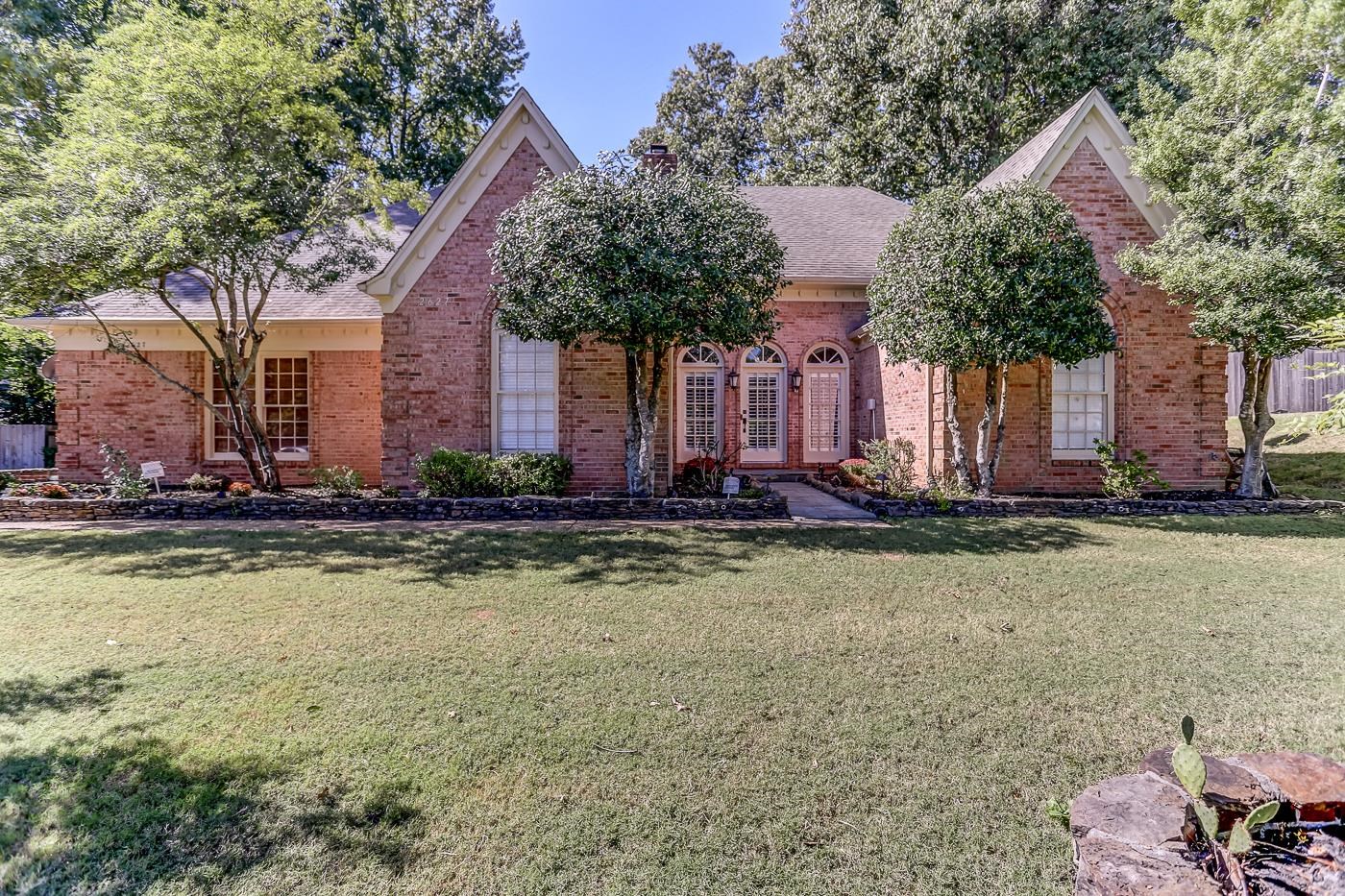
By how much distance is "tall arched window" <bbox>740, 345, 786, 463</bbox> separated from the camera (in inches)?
587

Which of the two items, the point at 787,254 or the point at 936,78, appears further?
the point at 936,78

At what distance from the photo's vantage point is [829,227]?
15.8 metres

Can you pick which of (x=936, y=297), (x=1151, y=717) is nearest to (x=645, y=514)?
(x=936, y=297)

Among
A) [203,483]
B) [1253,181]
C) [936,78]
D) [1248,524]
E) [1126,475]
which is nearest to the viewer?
[1248,524]

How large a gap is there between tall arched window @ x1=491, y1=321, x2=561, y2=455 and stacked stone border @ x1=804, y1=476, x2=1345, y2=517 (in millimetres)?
5718

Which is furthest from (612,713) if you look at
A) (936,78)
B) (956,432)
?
(936,78)

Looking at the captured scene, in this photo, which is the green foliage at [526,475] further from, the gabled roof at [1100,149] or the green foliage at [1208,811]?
the gabled roof at [1100,149]

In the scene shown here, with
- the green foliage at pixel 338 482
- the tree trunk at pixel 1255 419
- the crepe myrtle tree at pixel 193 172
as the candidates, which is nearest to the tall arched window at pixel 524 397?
the green foliage at pixel 338 482

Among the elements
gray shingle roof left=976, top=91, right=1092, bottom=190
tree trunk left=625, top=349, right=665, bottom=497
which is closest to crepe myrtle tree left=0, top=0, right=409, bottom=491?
tree trunk left=625, top=349, right=665, bottom=497

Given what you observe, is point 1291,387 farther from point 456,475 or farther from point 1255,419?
point 456,475

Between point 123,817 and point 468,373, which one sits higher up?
point 468,373

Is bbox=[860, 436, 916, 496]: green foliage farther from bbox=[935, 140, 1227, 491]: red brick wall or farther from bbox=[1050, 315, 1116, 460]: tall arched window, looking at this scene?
bbox=[1050, 315, 1116, 460]: tall arched window

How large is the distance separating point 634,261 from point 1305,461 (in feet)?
50.3

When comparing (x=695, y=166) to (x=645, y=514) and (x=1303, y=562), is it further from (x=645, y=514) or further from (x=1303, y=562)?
(x=1303, y=562)
